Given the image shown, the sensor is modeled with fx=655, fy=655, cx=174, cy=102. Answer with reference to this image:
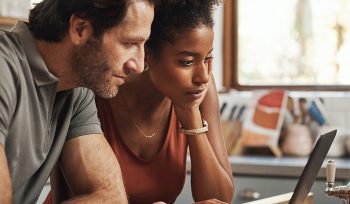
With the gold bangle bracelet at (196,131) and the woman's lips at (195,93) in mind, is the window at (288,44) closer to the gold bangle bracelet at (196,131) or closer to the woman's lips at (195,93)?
the gold bangle bracelet at (196,131)

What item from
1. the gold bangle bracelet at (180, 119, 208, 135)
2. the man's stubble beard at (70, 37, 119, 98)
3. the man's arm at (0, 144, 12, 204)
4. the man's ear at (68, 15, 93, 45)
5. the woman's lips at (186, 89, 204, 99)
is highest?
the man's ear at (68, 15, 93, 45)

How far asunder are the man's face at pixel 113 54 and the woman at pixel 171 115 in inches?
8.2

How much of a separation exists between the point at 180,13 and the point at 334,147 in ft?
4.89

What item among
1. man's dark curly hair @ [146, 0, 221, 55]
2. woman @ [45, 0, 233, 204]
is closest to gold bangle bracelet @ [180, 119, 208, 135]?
woman @ [45, 0, 233, 204]

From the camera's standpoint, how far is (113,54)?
4.74 ft

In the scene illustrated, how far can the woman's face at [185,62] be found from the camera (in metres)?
1.64

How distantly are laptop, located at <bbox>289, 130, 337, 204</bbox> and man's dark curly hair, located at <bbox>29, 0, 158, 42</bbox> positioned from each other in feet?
1.67

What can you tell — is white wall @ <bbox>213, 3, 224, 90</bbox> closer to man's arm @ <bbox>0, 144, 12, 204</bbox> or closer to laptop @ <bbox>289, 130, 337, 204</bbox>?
laptop @ <bbox>289, 130, 337, 204</bbox>

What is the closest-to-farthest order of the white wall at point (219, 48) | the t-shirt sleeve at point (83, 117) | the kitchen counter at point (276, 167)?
the t-shirt sleeve at point (83, 117)
the kitchen counter at point (276, 167)
the white wall at point (219, 48)

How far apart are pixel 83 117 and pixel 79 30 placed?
254 millimetres

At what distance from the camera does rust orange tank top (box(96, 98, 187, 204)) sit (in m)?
1.76

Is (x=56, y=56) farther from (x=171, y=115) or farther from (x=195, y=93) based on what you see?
(x=171, y=115)

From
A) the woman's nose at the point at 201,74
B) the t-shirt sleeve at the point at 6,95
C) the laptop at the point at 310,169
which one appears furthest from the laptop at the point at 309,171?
the t-shirt sleeve at the point at 6,95

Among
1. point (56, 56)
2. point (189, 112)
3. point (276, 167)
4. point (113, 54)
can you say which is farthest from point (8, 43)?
point (276, 167)
